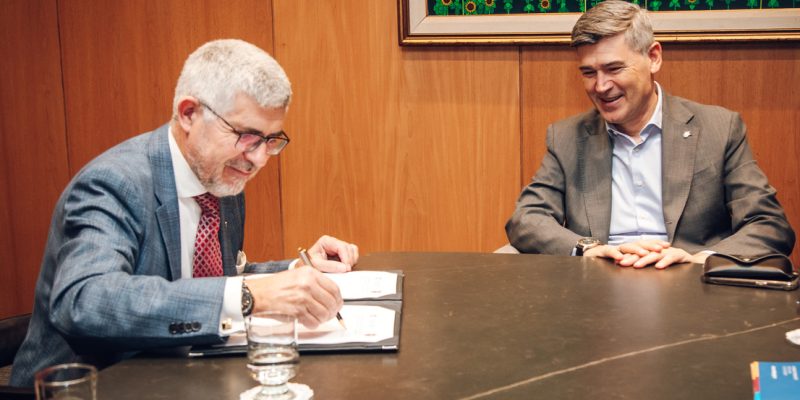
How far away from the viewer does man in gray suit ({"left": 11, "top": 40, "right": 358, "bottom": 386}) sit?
1.71 metres

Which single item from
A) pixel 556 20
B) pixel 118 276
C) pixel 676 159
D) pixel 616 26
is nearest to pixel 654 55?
pixel 616 26

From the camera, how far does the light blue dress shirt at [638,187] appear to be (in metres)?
3.22

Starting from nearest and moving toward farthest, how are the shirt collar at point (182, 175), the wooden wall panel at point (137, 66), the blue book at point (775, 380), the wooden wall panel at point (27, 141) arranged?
the blue book at point (775, 380), the shirt collar at point (182, 175), the wooden wall panel at point (137, 66), the wooden wall panel at point (27, 141)

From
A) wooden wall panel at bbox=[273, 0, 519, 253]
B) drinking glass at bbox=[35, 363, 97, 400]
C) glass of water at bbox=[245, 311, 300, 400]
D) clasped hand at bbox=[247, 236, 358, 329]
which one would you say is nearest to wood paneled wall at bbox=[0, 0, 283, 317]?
wooden wall panel at bbox=[273, 0, 519, 253]

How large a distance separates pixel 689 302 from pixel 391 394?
2.93ft

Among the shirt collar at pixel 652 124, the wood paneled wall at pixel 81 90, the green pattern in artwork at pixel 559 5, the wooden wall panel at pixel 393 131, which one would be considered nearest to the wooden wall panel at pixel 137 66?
the wood paneled wall at pixel 81 90

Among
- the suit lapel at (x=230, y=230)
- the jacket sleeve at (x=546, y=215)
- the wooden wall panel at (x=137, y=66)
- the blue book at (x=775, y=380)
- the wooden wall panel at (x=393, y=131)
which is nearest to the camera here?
the blue book at (x=775, y=380)

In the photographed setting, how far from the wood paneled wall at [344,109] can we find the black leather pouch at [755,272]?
1836 mm

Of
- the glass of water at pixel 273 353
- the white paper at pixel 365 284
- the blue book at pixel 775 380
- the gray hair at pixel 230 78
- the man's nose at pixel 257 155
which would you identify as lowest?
the white paper at pixel 365 284

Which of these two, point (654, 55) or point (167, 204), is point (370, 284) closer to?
point (167, 204)

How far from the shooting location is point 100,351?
1854 mm

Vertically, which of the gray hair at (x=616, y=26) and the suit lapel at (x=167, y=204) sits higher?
the gray hair at (x=616, y=26)

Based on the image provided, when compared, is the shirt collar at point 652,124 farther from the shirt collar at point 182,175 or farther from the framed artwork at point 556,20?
the shirt collar at point 182,175

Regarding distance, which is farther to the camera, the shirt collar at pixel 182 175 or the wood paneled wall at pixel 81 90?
the wood paneled wall at pixel 81 90
